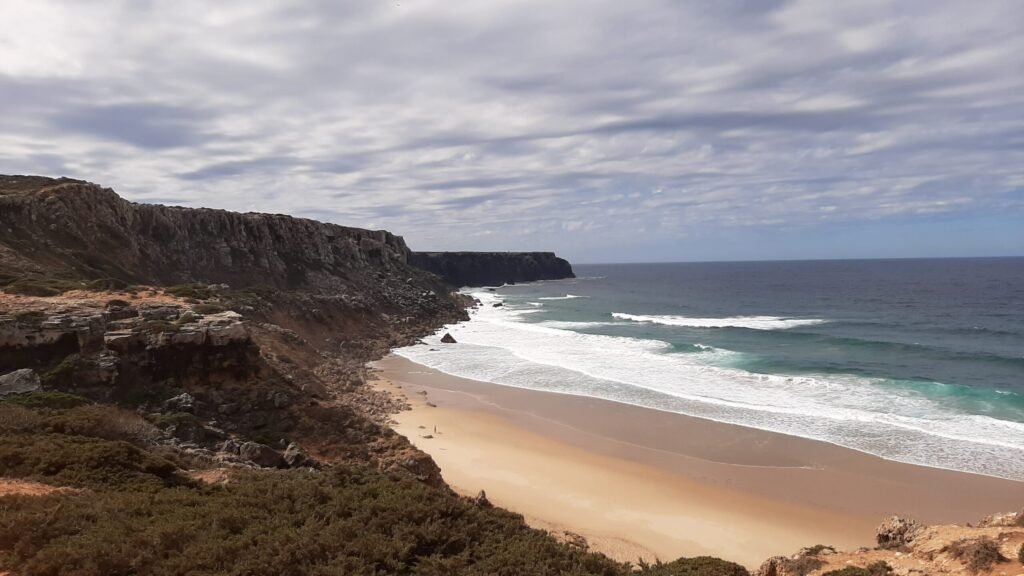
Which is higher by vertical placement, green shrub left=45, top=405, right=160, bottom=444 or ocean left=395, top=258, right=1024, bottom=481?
green shrub left=45, top=405, right=160, bottom=444

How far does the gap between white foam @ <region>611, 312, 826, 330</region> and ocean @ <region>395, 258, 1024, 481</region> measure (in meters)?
0.17

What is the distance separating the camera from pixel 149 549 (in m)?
6.46

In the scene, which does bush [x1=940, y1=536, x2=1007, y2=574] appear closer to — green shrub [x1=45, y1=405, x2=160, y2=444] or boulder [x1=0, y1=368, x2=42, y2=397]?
green shrub [x1=45, y1=405, x2=160, y2=444]

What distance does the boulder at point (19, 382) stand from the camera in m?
13.3

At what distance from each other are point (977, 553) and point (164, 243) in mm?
48190

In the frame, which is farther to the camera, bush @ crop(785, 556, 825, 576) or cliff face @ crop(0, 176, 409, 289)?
cliff face @ crop(0, 176, 409, 289)

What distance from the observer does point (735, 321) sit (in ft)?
179

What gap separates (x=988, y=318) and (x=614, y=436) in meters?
47.5

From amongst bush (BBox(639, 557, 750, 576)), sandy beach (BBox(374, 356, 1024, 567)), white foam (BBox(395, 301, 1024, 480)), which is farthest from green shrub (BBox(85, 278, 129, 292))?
bush (BBox(639, 557, 750, 576))

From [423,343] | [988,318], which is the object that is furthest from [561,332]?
[988,318]

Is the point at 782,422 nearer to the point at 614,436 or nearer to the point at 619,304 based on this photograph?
the point at 614,436

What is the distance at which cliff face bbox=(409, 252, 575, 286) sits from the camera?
4685 inches

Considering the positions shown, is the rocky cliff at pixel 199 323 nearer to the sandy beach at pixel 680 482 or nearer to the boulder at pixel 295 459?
the boulder at pixel 295 459

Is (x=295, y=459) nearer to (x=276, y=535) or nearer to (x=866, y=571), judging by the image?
(x=276, y=535)
